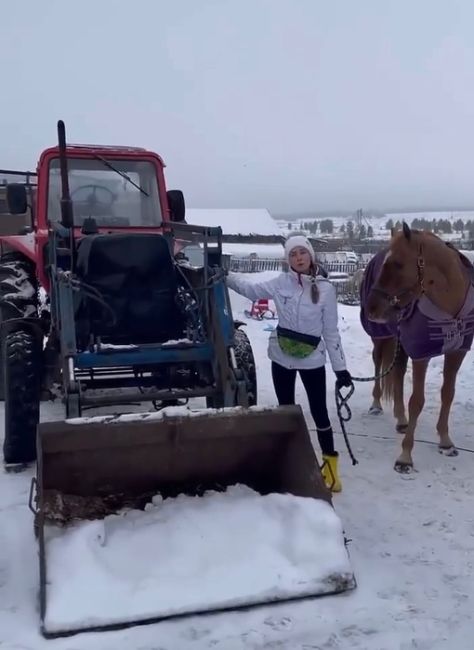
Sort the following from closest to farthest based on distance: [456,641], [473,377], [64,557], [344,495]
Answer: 1. [456,641]
2. [64,557]
3. [344,495]
4. [473,377]

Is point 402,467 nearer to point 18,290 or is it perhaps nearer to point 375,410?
point 375,410

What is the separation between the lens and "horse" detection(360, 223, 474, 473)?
16.4 feet

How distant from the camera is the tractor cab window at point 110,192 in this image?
20.2ft

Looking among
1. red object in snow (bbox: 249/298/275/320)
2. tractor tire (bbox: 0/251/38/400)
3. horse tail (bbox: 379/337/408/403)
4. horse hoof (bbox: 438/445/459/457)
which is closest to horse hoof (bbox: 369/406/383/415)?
horse tail (bbox: 379/337/408/403)

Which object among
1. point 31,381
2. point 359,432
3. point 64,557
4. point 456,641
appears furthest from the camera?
point 359,432

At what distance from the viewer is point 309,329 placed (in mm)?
4480

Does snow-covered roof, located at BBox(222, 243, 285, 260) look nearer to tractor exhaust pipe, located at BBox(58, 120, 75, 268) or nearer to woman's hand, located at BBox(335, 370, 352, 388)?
tractor exhaust pipe, located at BBox(58, 120, 75, 268)

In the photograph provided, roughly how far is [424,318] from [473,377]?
3.10 meters

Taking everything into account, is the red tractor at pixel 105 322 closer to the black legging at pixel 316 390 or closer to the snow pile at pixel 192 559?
the black legging at pixel 316 390

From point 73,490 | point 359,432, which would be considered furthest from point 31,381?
point 359,432

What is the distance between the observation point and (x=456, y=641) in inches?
116

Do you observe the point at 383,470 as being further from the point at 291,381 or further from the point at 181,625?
→ the point at 181,625

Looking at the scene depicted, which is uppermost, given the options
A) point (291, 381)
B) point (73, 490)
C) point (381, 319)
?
point (381, 319)

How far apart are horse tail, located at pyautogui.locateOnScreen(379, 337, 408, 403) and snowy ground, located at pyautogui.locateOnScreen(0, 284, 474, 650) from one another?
3.06 feet
